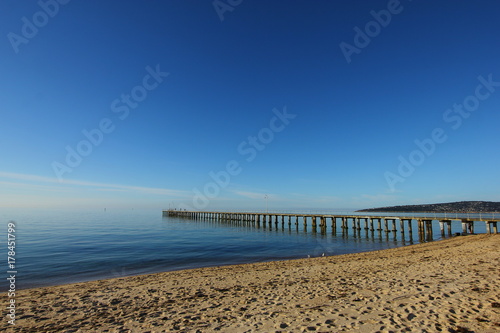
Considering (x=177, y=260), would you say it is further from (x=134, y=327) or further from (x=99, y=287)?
(x=134, y=327)

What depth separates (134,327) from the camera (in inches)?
242

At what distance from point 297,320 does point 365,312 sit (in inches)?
68.5

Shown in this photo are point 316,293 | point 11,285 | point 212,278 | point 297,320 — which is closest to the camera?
point 297,320

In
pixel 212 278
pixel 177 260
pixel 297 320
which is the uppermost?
pixel 297 320

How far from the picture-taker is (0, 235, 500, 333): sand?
230 inches

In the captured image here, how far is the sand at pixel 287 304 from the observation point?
5844mm

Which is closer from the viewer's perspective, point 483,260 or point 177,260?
point 483,260

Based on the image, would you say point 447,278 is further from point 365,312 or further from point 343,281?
point 365,312

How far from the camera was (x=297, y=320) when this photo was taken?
19.9 feet

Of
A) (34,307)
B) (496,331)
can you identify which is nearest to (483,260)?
(496,331)

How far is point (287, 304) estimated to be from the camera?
23.8ft

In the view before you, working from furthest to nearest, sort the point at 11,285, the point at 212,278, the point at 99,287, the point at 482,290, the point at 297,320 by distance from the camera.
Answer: the point at 11,285
the point at 212,278
the point at 99,287
the point at 482,290
the point at 297,320

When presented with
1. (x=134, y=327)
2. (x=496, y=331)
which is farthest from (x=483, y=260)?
(x=134, y=327)

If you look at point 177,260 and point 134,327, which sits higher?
point 134,327
